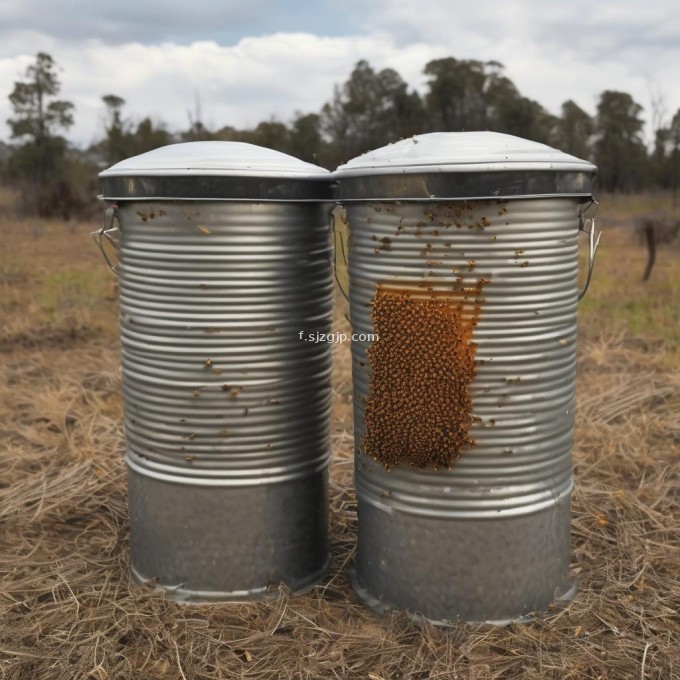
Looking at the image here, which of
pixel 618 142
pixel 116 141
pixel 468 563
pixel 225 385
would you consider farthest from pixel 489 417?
pixel 618 142

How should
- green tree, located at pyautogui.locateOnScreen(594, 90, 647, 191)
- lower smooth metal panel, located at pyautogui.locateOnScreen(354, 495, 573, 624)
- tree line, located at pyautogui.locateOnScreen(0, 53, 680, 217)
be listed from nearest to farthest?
lower smooth metal panel, located at pyautogui.locateOnScreen(354, 495, 573, 624) < tree line, located at pyautogui.locateOnScreen(0, 53, 680, 217) < green tree, located at pyautogui.locateOnScreen(594, 90, 647, 191)

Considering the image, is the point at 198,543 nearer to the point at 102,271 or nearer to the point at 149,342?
the point at 149,342

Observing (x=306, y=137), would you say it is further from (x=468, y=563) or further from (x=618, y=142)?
(x=468, y=563)

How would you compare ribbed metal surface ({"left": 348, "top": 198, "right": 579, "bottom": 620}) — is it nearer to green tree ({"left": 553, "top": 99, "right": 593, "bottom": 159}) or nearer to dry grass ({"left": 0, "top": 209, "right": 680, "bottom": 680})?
dry grass ({"left": 0, "top": 209, "right": 680, "bottom": 680})

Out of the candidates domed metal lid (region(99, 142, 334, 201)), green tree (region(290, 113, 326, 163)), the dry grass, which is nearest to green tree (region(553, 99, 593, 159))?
green tree (region(290, 113, 326, 163))

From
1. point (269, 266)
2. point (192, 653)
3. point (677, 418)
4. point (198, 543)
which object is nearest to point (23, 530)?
point (198, 543)

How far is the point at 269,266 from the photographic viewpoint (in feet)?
11.6

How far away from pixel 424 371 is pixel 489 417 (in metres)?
0.31

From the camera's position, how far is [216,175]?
339 cm

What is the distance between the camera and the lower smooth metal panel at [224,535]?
3.69 metres

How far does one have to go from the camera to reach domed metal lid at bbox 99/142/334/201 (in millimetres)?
3404

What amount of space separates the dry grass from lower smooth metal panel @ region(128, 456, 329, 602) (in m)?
0.10

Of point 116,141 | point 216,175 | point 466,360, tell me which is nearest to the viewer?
point 466,360

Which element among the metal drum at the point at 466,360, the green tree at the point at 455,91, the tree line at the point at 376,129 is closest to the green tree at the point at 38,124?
the tree line at the point at 376,129
